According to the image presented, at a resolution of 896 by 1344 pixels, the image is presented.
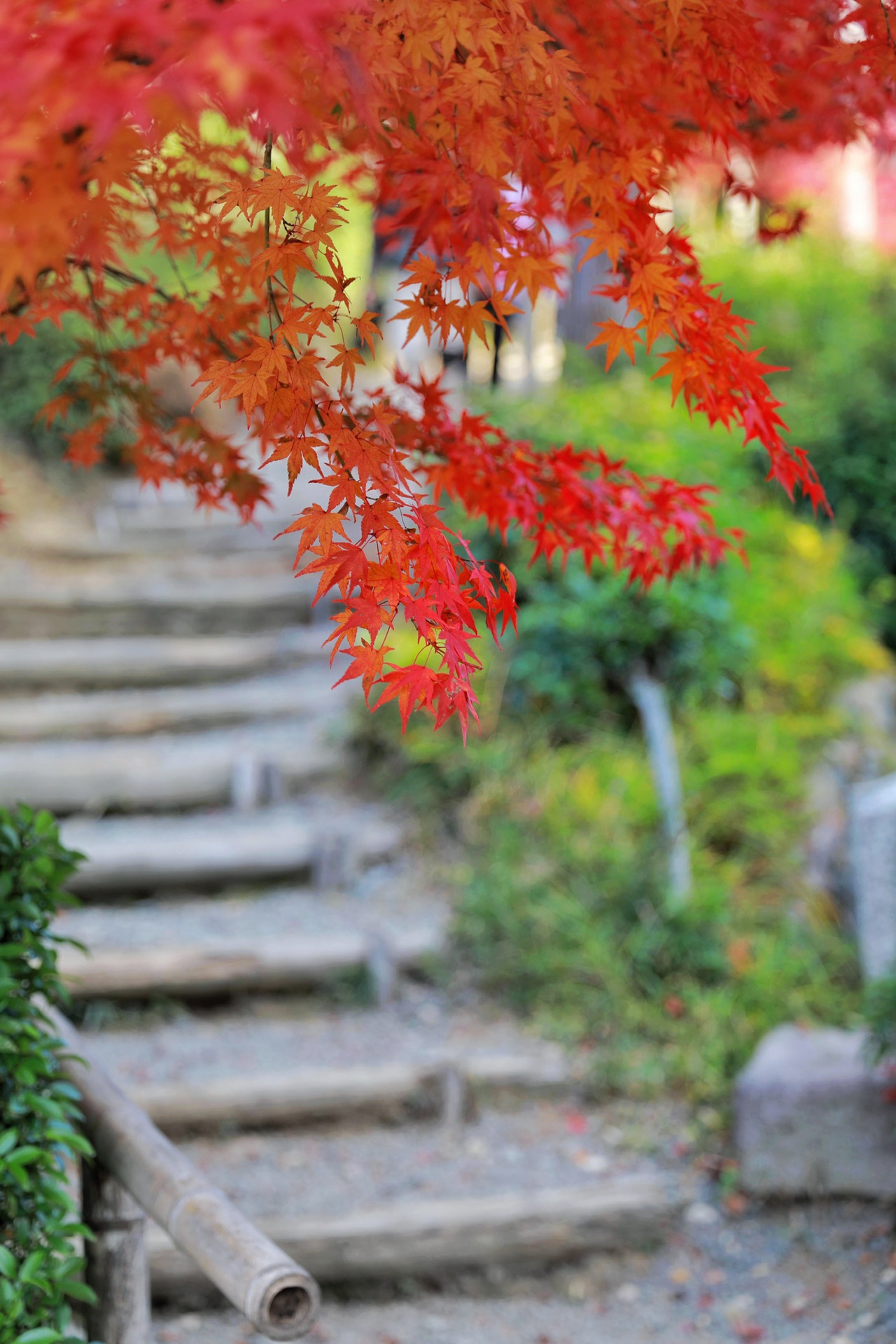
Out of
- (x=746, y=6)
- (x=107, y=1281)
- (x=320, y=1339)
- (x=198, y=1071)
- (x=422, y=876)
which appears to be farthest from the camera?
(x=422, y=876)

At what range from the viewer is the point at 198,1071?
290cm

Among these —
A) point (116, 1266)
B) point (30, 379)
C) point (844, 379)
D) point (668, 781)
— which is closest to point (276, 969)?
point (668, 781)

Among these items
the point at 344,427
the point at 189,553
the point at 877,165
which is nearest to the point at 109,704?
the point at 189,553

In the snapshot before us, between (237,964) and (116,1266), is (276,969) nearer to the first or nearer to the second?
(237,964)

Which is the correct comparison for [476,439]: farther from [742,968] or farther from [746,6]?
[742,968]

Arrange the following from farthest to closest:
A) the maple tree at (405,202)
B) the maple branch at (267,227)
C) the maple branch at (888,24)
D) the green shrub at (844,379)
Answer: the green shrub at (844,379) < the maple branch at (888,24) < the maple branch at (267,227) < the maple tree at (405,202)

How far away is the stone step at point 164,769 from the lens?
3.84m

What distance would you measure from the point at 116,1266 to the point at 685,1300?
1.31 m

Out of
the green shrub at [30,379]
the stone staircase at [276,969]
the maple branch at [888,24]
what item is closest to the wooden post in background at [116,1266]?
the stone staircase at [276,969]

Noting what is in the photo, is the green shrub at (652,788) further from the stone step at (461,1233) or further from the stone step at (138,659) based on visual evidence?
the stone step at (138,659)

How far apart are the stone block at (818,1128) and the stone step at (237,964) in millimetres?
1042

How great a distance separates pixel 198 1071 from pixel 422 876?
105 cm

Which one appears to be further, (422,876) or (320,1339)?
(422,876)

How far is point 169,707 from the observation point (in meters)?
4.42
